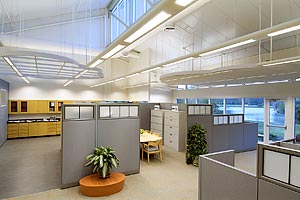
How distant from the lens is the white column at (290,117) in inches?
295

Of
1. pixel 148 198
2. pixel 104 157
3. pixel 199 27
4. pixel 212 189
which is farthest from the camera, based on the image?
pixel 199 27

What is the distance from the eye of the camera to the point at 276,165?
241 centimetres

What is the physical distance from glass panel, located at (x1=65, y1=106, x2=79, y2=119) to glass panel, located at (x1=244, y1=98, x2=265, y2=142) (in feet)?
25.6

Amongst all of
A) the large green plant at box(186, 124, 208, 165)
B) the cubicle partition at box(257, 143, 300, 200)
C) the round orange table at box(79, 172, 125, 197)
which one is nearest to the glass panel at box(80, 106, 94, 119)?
the round orange table at box(79, 172, 125, 197)

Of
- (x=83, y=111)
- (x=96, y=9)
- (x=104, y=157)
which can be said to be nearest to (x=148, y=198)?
(x=104, y=157)

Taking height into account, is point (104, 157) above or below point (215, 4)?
below

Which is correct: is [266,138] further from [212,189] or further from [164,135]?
[212,189]

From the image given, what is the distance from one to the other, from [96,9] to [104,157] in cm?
814

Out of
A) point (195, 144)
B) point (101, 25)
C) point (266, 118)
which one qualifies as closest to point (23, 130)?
point (101, 25)

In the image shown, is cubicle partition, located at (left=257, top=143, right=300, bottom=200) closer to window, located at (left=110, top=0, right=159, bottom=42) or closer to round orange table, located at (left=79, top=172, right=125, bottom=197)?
round orange table, located at (left=79, top=172, right=125, bottom=197)

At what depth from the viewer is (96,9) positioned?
32.8ft

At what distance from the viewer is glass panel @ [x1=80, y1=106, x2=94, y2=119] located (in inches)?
197

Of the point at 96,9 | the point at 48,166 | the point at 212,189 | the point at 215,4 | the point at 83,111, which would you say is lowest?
the point at 48,166

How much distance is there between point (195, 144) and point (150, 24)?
5.02m
